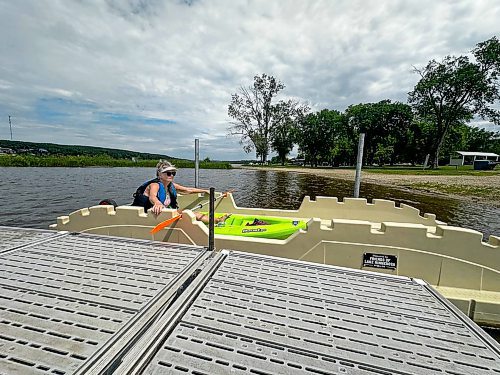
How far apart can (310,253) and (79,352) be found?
301cm

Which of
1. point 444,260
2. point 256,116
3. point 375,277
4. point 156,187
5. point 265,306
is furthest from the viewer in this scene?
point 256,116

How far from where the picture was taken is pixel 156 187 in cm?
445

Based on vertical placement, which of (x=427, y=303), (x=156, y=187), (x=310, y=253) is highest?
(x=156, y=187)

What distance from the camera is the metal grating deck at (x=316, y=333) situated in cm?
120

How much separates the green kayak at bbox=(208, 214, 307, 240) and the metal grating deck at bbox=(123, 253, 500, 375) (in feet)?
6.58

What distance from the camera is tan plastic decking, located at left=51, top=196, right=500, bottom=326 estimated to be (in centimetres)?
321

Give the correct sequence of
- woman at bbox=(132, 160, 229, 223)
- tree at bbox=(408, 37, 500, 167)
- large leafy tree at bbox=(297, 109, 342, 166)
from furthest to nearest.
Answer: large leafy tree at bbox=(297, 109, 342, 166)
tree at bbox=(408, 37, 500, 167)
woman at bbox=(132, 160, 229, 223)

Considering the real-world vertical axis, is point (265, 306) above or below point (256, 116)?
below

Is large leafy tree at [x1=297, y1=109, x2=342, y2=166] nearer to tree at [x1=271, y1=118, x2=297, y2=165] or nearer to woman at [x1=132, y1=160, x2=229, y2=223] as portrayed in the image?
tree at [x1=271, y1=118, x2=297, y2=165]

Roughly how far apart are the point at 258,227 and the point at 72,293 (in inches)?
139

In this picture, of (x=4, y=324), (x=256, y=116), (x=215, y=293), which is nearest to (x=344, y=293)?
(x=215, y=293)

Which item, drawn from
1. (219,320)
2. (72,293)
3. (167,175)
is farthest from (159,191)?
(219,320)

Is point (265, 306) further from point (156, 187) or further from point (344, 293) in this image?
point (156, 187)

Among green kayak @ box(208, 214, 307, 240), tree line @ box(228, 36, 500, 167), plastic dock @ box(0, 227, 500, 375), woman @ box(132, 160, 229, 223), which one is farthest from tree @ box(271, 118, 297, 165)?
plastic dock @ box(0, 227, 500, 375)
